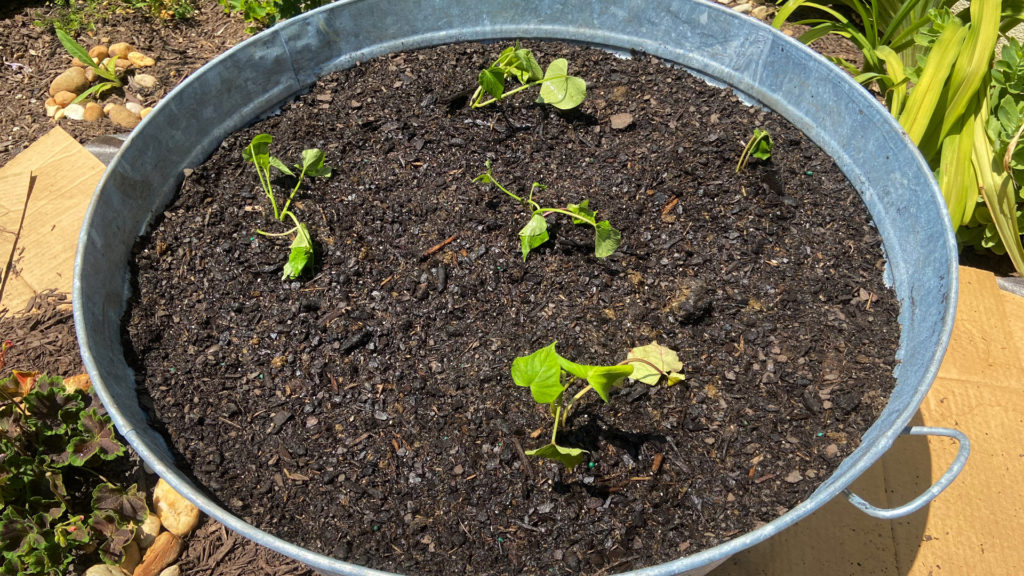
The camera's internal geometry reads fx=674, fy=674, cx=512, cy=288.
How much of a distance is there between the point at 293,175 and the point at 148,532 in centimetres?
97

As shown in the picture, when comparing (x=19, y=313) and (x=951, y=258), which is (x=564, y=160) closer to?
(x=951, y=258)

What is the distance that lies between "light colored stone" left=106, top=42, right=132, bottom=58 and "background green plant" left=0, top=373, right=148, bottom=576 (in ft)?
4.86

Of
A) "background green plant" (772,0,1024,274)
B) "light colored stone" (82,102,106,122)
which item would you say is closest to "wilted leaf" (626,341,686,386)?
"background green plant" (772,0,1024,274)

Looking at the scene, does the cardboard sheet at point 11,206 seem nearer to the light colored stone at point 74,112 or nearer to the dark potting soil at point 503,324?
the light colored stone at point 74,112

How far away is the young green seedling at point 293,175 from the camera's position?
56.0 inches

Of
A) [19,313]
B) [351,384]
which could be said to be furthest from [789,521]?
[19,313]

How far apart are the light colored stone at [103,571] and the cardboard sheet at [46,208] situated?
0.87m

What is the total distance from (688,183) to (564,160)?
30 centimetres

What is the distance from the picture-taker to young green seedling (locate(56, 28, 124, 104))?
246 centimetres

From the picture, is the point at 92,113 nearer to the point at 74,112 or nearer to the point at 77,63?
the point at 74,112

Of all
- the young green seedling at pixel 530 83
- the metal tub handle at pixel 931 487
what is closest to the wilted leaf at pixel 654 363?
the metal tub handle at pixel 931 487

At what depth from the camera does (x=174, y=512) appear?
1.70 metres

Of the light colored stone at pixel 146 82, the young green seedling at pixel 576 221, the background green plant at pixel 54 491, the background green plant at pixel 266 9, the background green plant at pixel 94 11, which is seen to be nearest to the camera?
the young green seedling at pixel 576 221

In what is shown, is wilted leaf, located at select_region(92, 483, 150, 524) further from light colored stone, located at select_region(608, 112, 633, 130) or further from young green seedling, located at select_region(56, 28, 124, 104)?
young green seedling, located at select_region(56, 28, 124, 104)
